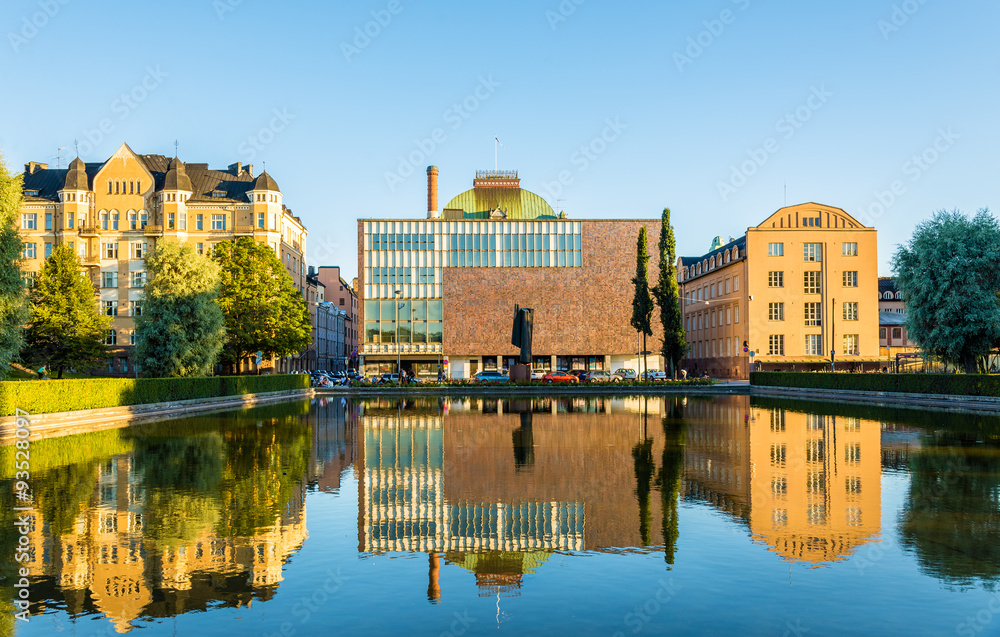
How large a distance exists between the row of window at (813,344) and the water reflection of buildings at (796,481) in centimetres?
5341

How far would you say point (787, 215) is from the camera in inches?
3201

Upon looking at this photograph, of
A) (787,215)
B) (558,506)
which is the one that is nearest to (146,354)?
(558,506)

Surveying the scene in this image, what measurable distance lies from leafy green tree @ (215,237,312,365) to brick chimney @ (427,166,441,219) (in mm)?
34151

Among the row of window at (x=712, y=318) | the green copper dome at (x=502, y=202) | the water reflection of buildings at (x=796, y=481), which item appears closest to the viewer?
the water reflection of buildings at (x=796, y=481)

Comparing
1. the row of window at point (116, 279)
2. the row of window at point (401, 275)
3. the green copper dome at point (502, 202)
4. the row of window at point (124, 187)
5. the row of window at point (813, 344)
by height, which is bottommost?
the row of window at point (813, 344)

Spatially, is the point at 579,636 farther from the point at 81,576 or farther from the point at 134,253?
the point at 134,253

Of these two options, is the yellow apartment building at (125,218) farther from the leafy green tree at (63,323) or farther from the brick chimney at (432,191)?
the brick chimney at (432,191)

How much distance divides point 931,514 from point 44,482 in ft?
57.6

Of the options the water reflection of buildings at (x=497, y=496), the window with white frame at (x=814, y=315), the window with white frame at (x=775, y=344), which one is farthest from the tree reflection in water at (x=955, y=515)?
the window with white frame at (x=814, y=315)

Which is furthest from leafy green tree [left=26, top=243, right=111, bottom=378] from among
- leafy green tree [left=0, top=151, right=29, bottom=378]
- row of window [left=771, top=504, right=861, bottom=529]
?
row of window [left=771, top=504, right=861, bottom=529]

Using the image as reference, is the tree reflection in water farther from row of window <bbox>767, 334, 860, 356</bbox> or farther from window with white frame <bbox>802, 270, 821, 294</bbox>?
window with white frame <bbox>802, 270, 821, 294</bbox>

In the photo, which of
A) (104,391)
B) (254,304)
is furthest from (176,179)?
(104,391)

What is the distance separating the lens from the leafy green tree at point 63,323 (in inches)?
2254

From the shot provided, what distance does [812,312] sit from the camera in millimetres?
80312
